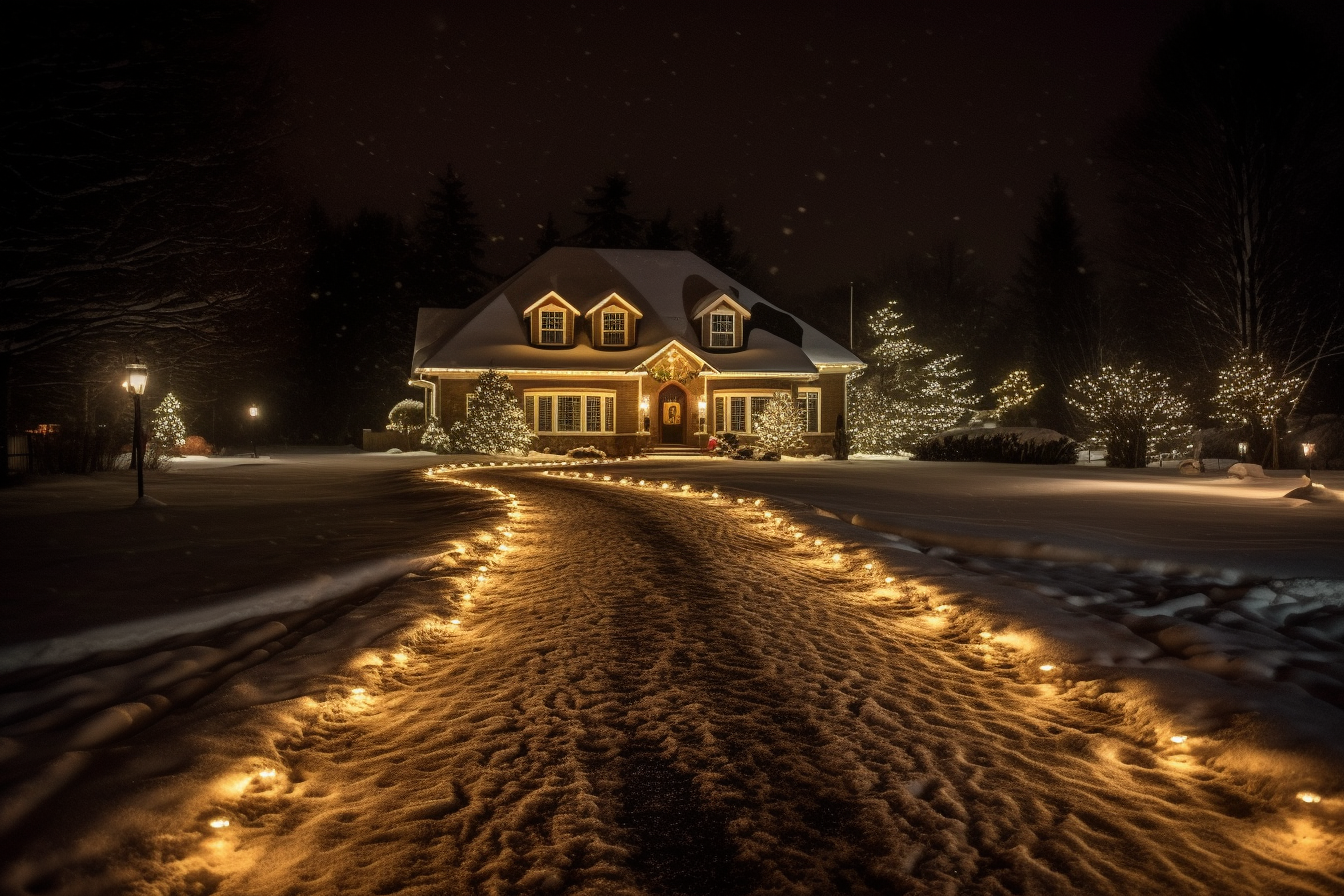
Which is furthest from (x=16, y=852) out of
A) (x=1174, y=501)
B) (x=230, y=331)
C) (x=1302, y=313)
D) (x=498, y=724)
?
(x=1302, y=313)

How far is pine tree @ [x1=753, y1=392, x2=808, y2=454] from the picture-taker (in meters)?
33.1

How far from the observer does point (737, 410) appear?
36031mm

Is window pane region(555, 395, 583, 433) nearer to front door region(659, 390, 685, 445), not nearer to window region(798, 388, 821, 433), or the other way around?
front door region(659, 390, 685, 445)

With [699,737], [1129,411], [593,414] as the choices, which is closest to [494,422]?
[593,414]

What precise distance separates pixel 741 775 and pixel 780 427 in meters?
29.9

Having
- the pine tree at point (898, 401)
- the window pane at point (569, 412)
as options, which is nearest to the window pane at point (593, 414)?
the window pane at point (569, 412)

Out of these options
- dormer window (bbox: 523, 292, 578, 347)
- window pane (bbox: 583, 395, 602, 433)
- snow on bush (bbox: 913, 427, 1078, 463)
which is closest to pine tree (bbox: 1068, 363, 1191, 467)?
snow on bush (bbox: 913, 427, 1078, 463)

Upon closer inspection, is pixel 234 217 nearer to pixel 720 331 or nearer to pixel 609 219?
pixel 720 331

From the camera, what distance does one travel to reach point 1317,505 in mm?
13539

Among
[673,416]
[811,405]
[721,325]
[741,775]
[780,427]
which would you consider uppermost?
[721,325]

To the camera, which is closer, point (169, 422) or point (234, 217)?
point (234, 217)

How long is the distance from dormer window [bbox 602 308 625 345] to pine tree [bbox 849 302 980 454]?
1089 centimetres

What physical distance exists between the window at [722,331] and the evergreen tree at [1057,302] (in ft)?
69.0

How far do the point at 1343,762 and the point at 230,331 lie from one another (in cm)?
2377
